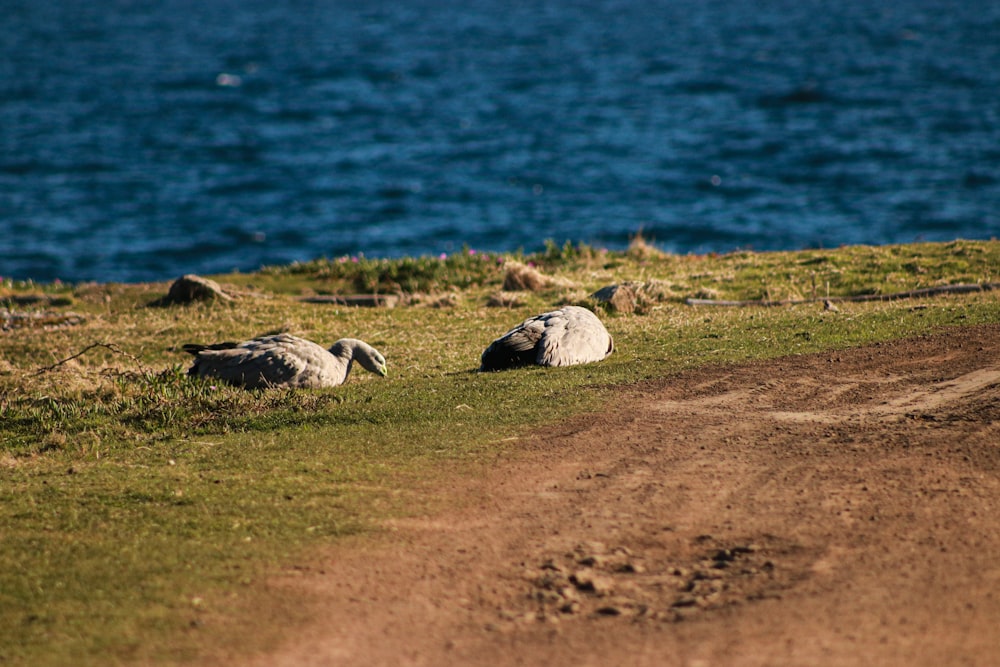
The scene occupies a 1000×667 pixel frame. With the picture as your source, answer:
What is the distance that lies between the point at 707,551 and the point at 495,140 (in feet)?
191

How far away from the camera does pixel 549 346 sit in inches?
459

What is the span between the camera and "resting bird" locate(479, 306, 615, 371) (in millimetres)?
11625

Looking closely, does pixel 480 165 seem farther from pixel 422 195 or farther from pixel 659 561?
pixel 659 561

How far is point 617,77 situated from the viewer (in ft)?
273

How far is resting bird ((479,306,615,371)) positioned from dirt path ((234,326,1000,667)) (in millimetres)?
2064

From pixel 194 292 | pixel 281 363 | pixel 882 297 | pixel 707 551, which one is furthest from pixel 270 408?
pixel 882 297

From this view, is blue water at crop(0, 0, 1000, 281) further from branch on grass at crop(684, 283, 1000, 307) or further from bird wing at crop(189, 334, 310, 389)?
bird wing at crop(189, 334, 310, 389)

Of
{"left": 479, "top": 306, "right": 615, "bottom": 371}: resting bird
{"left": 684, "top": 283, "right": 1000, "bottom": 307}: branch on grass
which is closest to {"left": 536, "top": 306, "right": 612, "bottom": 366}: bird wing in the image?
{"left": 479, "top": 306, "right": 615, "bottom": 371}: resting bird

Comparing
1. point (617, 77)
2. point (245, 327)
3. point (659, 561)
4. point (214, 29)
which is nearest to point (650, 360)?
point (659, 561)

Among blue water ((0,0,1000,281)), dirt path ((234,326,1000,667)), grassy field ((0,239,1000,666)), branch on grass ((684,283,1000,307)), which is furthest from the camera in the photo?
blue water ((0,0,1000,281))

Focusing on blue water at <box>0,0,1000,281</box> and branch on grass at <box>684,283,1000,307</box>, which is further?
blue water at <box>0,0,1000,281</box>

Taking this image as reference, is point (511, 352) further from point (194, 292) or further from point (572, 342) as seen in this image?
point (194, 292)

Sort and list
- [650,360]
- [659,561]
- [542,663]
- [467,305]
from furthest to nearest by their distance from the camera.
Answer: [467,305], [650,360], [659,561], [542,663]

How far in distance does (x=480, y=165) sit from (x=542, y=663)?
173 feet
